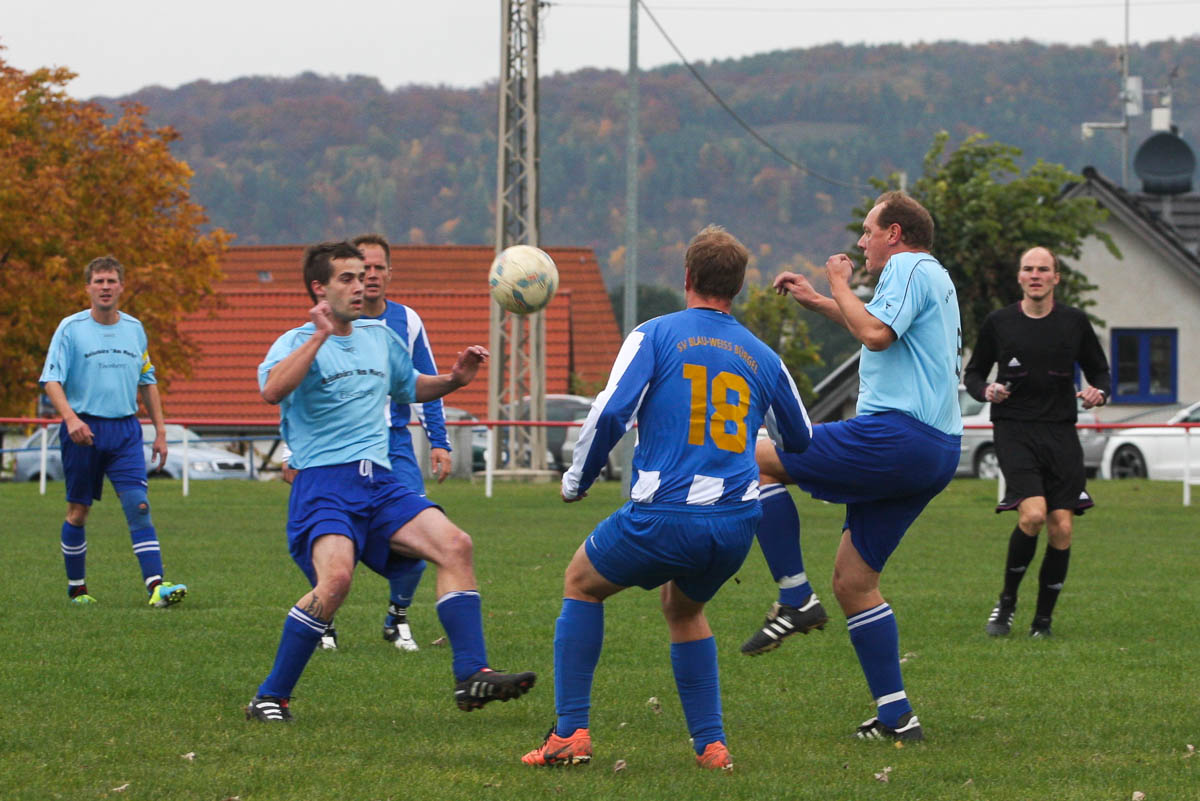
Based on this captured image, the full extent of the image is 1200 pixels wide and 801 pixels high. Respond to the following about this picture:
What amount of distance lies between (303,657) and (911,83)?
16756 centimetres

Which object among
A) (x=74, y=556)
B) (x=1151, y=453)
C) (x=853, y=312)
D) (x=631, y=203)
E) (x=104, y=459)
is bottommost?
(x=1151, y=453)

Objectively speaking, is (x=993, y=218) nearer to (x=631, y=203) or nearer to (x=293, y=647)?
(x=631, y=203)

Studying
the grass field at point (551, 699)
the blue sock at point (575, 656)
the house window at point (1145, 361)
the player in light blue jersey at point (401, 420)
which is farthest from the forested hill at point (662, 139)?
the blue sock at point (575, 656)

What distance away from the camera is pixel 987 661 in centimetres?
855

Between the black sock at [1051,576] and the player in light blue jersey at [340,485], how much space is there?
14.0ft

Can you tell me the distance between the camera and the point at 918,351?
6.41 meters

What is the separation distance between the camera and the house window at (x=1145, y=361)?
43.4 meters

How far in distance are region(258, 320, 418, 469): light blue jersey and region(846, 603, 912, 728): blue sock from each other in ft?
6.77

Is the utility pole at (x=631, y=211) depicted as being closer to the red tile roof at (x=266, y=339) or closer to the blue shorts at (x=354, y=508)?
the blue shorts at (x=354, y=508)

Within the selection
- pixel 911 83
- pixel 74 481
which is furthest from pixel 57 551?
pixel 911 83

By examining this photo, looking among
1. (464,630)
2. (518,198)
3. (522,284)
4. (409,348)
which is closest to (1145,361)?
(518,198)

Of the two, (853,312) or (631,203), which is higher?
(631,203)

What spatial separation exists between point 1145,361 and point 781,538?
39318 millimetres

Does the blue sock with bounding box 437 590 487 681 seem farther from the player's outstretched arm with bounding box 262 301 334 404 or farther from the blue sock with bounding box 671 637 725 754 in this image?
the player's outstretched arm with bounding box 262 301 334 404
